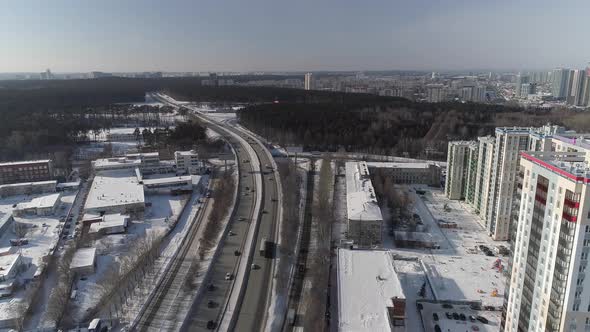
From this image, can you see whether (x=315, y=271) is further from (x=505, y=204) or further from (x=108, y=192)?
(x=108, y=192)

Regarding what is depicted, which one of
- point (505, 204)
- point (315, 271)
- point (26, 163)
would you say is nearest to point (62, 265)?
point (315, 271)

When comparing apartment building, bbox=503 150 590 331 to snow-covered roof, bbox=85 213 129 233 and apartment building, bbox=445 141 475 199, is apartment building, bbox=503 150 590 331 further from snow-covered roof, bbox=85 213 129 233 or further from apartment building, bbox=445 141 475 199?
snow-covered roof, bbox=85 213 129 233

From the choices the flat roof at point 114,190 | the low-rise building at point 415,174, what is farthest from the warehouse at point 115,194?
the low-rise building at point 415,174

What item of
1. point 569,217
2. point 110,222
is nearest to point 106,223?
point 110,222

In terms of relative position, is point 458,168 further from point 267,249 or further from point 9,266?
point 9,266

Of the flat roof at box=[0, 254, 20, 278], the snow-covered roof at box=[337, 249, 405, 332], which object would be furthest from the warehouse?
the snow-covered roof at box=[337, 249, 405, 332]

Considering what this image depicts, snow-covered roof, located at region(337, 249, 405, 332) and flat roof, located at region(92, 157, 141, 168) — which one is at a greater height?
flat roof, located at region(92, 157, 141, 168)

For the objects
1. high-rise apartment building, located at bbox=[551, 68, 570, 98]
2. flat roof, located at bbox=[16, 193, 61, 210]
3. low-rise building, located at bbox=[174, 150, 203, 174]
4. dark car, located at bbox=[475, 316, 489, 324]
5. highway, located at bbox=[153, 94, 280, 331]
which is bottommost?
dark car, located at bbox=[475, 316, 489, 324]

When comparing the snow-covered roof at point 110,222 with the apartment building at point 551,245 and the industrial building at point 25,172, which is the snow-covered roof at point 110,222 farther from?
the apartment building at point 551,245

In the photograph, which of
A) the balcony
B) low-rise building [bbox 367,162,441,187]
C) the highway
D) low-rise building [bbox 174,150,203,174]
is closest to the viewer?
the balcony

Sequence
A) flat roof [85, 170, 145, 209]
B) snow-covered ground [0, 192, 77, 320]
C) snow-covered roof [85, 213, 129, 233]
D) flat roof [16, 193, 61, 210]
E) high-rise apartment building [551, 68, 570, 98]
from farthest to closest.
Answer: high-rise apartment building [551, 68, 570, 98] → flat roof [85, 170, 145, 209] → flat roof [16, 193, 61, 210] → snow-covered roof [85, 213, 129, 233] → snow-covered ground [0, 192, 77, 320]
